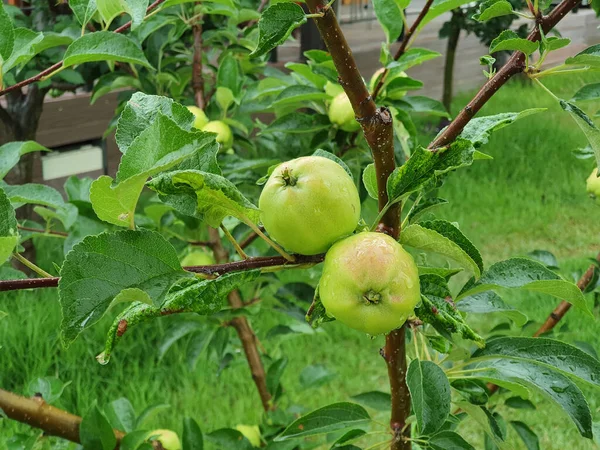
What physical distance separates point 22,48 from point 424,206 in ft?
1.44

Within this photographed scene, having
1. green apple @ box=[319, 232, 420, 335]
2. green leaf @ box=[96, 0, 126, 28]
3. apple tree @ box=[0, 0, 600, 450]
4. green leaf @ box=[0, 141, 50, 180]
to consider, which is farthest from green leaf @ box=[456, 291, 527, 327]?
green leaf @ box=[0, 141, 50, 180]

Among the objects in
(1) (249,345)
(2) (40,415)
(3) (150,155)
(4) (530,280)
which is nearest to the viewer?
(3) (150,155)

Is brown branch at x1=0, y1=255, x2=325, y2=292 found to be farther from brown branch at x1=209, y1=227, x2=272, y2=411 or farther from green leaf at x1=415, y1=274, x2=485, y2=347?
brown branch at x1=209, y1=227, x2=272, y2=411

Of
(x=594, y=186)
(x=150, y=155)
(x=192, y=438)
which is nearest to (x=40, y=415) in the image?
(x=192, y=438)

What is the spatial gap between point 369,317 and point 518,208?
306cm

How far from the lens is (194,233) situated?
1340 mm

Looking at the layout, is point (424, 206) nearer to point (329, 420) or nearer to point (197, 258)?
point (329, 420)

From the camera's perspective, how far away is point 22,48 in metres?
0.74

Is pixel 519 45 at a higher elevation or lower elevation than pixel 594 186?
higher

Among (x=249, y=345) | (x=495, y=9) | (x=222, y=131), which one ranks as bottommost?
(x=249, y=345)

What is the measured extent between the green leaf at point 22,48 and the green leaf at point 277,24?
12.5 inches

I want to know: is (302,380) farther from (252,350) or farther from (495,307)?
(495,307)

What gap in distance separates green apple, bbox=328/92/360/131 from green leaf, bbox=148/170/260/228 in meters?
0.56

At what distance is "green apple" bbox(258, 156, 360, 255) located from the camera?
0.46 m
